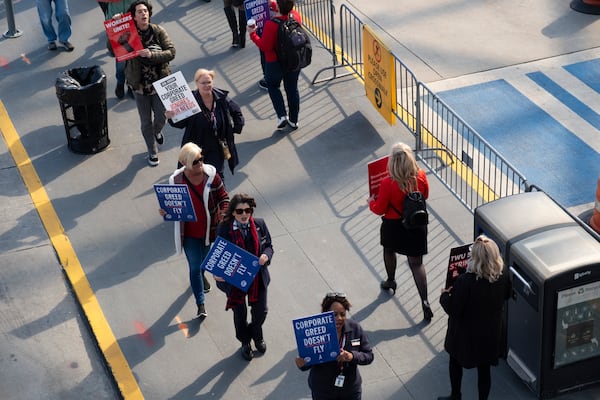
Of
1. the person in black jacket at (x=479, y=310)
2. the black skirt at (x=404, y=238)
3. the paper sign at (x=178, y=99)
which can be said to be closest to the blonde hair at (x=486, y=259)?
the person in black jacket at (x=479, y=310)

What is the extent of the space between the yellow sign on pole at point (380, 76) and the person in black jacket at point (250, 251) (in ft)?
13.1

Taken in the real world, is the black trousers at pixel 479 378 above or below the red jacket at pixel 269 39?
below

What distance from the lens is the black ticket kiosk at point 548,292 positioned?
Answer: 25.2 feet

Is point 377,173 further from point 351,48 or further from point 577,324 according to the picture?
point 351,48

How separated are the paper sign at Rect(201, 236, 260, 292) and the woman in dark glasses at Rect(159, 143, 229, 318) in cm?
71

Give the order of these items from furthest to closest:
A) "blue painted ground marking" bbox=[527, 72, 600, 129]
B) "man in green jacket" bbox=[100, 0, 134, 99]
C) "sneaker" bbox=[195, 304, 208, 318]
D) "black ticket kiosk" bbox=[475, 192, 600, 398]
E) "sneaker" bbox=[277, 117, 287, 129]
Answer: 1. "man in green jacket" bbox=[100, 0, 134, 99]
2. "blue painted ground marking" bbox=[527, 72, 600, 129]
3. "sneaker" bbox=[277, 117, 287, 129]
4. "sneaker" bbox=[195, 304, 208, 318]
5. "black ticket kiosk" bbox=[475, 192, 600, 398]

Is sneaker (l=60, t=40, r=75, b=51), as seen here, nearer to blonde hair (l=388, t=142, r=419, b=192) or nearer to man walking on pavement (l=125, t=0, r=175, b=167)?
man walking on pavement (l=125, t=0, r=175, b=167)

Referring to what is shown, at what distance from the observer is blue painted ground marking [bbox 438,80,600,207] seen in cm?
1148

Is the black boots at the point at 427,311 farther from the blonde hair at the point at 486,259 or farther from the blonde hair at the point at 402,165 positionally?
the blonde hair at the point at 486,259

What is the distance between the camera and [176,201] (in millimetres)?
8539

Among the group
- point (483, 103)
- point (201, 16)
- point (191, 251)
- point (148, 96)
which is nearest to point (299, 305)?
point (191, 251)

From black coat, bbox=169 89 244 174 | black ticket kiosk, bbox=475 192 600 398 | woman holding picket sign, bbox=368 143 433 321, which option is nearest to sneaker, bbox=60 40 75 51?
black coat, bbox=169 89 244 174

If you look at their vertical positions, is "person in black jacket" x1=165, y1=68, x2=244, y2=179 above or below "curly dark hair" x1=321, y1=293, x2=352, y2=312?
Result: below

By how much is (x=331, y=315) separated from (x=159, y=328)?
112 inches
